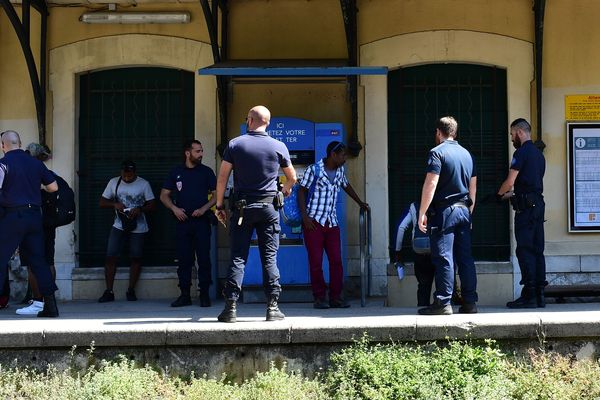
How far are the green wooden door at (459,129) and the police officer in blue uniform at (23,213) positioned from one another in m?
4.18

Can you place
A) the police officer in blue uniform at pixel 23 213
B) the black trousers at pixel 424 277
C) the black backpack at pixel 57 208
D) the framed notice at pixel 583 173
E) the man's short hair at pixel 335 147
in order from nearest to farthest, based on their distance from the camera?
1. the police officer in blue uniform at pixel 23 213
2. the black trousers at pixel 424 277
3. the man's short hair at pixel 335 147
4. the black backpack at pixel 57 208
5. the framed notice at pixel 583 173

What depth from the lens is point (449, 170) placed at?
8.52 meters

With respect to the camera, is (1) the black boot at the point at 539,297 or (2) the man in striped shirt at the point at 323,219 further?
(2) the man in striped shirt at the point at 323,219

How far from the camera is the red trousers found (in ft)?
32.1

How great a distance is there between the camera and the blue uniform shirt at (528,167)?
925 cm

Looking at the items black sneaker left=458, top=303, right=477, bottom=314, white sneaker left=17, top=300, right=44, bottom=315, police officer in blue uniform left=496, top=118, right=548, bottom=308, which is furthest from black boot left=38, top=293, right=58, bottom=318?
police officer in blue uniform left=496, top=118, right=548, bottom=308

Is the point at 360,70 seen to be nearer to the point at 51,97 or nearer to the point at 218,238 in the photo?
the point at 218,238

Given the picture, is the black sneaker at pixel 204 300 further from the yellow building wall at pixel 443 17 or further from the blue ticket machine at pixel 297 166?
the yellow building wall at pixel 443 17

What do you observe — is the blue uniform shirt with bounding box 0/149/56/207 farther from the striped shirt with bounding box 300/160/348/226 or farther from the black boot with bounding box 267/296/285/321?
the striped shirt with bounding box 300/160/348/226

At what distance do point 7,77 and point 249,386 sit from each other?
5811mm


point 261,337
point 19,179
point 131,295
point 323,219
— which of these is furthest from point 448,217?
point 131,295

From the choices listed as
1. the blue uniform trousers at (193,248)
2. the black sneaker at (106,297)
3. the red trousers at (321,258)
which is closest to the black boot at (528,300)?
the red trousers at (321,258)

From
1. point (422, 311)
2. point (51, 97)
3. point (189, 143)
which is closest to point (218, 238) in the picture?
point (189, 143)

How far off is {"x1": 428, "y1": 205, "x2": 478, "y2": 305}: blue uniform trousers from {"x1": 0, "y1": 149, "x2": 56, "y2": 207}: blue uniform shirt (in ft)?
12.3
